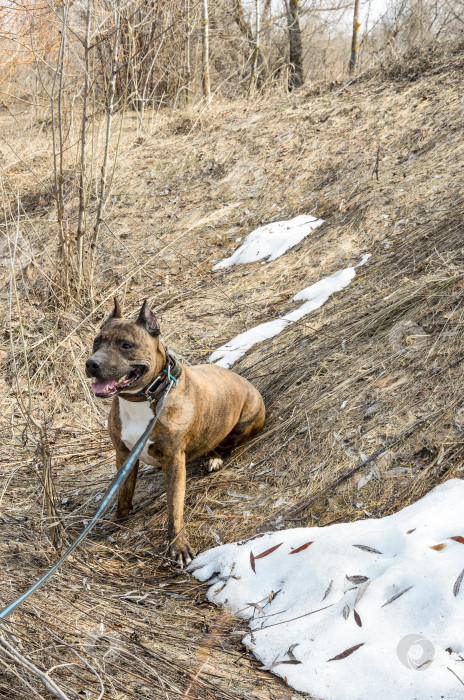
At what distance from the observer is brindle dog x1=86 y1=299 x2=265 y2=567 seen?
3.53m

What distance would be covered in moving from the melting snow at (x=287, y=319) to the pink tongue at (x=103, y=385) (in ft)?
8.09

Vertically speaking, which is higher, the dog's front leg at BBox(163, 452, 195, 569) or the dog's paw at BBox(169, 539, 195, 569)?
the dog's front leg at BBox(163, 452, 195, 569)

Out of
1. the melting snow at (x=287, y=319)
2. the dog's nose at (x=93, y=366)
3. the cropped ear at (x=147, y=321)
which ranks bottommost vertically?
the melting snow at (x=287, y=319)

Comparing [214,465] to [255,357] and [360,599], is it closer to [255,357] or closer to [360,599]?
[255,357]

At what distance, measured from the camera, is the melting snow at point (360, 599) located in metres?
2.41

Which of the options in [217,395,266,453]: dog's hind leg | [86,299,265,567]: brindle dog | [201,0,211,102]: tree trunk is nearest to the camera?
[86,299,265,567]: brindle dog

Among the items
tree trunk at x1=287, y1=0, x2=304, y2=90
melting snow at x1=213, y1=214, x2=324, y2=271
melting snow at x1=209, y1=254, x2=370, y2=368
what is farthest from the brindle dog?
tree trunk at x1=287, y1=0, x2=304, y2=90

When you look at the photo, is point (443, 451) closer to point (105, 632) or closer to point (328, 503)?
point (328, 503)

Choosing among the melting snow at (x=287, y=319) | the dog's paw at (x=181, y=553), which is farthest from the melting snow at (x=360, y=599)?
the melting snow at (x=287, y=319)

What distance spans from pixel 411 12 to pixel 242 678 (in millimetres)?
16255

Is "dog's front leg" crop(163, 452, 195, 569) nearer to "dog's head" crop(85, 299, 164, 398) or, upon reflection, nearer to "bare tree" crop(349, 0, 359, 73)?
"dog's head" crop(85, 299, 164, 398)

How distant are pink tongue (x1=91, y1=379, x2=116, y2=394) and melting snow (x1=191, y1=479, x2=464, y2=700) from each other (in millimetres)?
1127

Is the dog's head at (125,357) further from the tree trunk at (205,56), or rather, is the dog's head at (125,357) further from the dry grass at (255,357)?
the tree trunk at (205,56)

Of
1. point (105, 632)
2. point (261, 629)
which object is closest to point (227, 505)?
point (261, 629)
